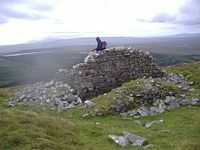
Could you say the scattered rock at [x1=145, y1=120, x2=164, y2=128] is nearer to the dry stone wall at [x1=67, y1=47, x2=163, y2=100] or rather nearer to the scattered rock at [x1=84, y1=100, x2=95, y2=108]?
the scattered rock at [x1=84, y1=100, x2=95, y2=108]

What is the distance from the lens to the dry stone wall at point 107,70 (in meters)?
34.9

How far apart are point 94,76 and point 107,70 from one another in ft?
4.95

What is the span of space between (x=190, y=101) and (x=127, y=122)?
7.40 meters

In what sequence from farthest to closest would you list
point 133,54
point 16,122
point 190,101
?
point 133,54, point 190,101, point 16,122

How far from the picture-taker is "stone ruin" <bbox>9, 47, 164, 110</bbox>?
33594 millimetres

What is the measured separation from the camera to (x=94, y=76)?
3528 cm

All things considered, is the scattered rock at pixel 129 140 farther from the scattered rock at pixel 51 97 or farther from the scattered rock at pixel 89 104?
the scattered rock at pixel 51 97

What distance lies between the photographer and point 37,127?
19.5 m

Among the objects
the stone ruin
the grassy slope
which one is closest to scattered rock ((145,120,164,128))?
the grassy slope

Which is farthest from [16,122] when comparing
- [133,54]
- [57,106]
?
[133,54]

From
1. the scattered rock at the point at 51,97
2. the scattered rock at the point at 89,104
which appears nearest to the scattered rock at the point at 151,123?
the scattered rock at the point at 89,104

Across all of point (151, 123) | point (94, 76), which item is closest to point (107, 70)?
point (94, 76)

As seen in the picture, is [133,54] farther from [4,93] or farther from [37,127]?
[37,127]

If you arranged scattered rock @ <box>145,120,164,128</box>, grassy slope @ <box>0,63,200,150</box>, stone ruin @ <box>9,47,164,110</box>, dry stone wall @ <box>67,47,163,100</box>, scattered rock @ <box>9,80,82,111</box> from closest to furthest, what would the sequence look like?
grassy slope @ <box>0,63,200,150</box> → scattered rock @ <box>145,120,164,128</box> → scattered rock @ <box>9,80,82,111</box> → stone ruin @ <box>9,47,164,110</box> → dry stone wall @ <box>67,47,163,100</box>
